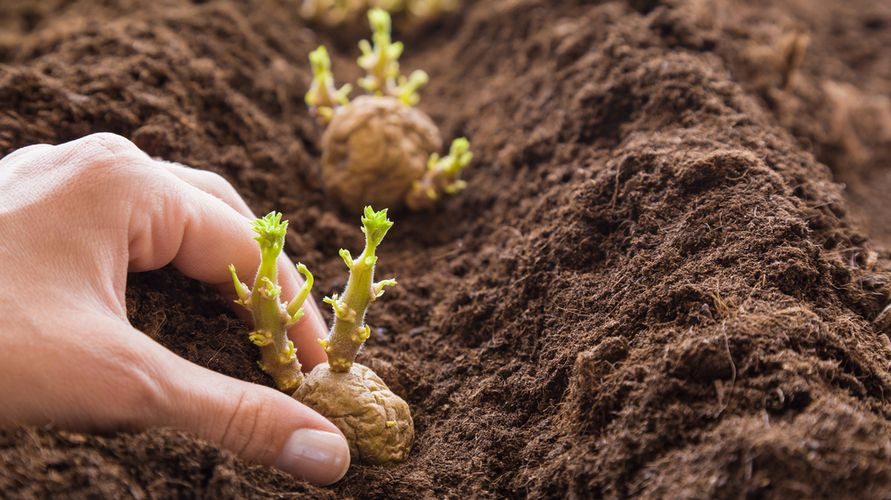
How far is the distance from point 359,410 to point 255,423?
0.26 meters

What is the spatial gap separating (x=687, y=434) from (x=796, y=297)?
493 millimetres

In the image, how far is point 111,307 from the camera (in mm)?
1465

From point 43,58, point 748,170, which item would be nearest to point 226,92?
point 43,58

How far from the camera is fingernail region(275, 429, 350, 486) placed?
57.6 inches

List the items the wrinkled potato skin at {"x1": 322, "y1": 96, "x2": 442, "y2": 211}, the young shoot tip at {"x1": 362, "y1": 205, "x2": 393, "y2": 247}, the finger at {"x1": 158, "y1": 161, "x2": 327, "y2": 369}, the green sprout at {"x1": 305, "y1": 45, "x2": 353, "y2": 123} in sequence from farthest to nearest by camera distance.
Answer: the green sprout at {"x1": 305, "y1": 45, "x2": 353, "y2": 123} → the wrinkled potato skin at {"x1": 322, "y1": 96, "x2": 442, "y2": 211} → the finger at {"x1": 158, "y1": 161, "x2": 327, "y2": 369} → the young shoot tip at {"x1": 362, "y1": 205, "x2": 393, "y2": 247}

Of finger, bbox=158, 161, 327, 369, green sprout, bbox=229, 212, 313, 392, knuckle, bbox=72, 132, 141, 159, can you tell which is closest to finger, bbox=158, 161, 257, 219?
finger, bbox=158, 161, 327, 369

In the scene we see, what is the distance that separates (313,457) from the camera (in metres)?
1.47

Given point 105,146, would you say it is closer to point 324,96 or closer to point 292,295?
point 292,295

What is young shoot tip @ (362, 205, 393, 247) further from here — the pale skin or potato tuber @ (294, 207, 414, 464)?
the pale skin

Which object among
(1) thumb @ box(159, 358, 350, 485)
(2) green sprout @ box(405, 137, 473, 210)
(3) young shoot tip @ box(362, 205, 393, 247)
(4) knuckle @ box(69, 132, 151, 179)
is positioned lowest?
(2) green sprout @ box(405, 137, 473, 210)

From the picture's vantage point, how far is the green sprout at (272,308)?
1.53 meters

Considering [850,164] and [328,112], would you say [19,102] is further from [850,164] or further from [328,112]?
[850,164]

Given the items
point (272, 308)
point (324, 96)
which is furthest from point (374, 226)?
point (324, 96)

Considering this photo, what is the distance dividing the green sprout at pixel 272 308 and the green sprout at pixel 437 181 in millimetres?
1048
